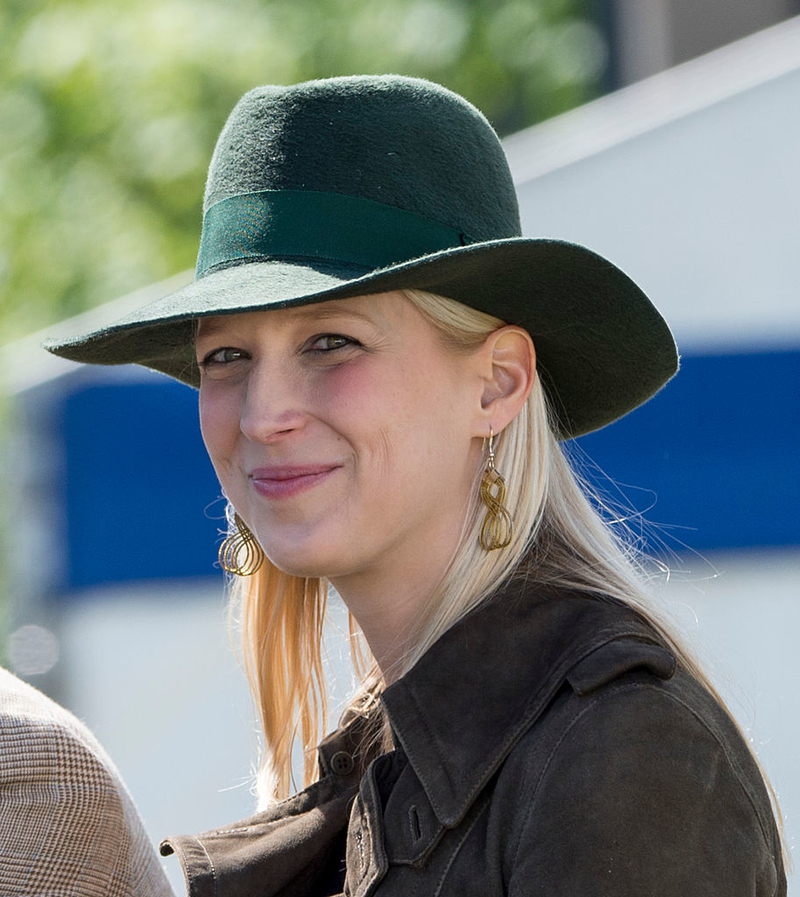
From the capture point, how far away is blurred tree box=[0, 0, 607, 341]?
800cm

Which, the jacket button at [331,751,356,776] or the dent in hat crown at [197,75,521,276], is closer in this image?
the dent in hat crown at [197,75,521,276]

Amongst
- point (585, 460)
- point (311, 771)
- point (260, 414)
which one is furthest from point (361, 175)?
point (585, 460)

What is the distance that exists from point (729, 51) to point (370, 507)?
114 inches

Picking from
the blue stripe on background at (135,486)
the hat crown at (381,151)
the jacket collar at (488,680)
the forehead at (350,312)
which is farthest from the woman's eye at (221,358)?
the blue stripe on background at (135,486)

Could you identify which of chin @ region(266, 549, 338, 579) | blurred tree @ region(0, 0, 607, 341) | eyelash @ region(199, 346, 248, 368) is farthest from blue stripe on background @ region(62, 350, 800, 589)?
blurred tree @ region(0, 0, 607, 341)

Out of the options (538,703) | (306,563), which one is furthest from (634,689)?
(306,563)

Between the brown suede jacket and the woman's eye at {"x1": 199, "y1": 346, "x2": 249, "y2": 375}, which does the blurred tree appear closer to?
the woman's eye at {"x1": 199, "y1": 346, "x2": 249, "y2": 375}

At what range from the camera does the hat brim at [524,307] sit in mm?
1774

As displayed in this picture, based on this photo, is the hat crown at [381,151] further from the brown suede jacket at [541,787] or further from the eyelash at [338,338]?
the brown suede jacket at [541,787]

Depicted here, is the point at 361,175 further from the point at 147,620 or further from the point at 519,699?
the point at 147,620

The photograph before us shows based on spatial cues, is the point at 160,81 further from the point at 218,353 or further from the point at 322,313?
the point at 322,313

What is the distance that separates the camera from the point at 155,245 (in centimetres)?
816

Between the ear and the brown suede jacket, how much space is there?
0.26 meters

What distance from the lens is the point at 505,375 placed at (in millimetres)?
2031
